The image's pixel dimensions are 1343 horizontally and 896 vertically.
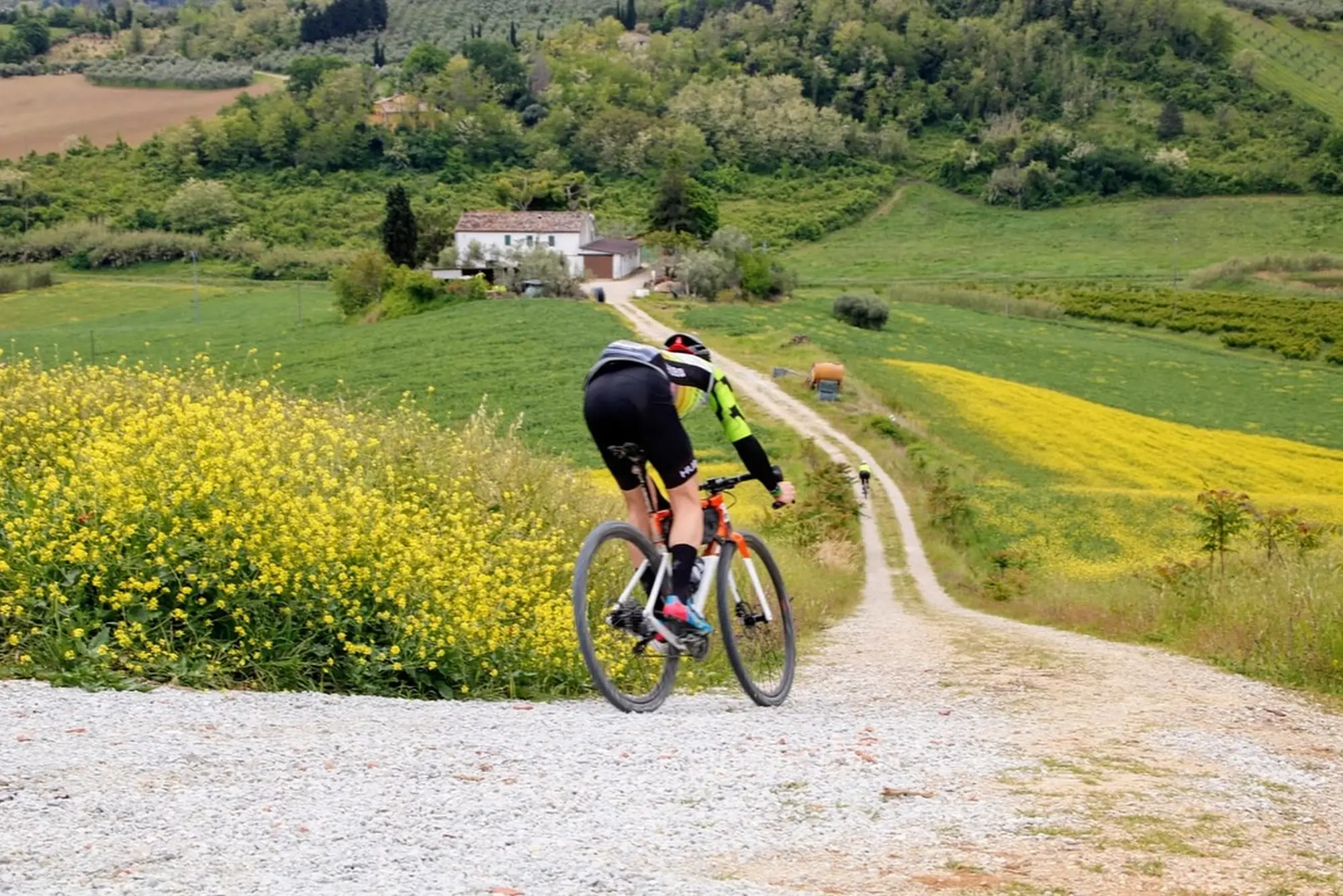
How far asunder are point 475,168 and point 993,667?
547ft

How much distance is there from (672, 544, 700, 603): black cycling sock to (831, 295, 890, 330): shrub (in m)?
74.4

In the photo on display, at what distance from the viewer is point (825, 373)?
58469mm

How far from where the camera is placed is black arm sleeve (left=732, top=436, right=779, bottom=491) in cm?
890

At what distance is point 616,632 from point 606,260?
10079cm

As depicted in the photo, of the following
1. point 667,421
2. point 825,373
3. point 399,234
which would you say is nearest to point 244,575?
point 667,421

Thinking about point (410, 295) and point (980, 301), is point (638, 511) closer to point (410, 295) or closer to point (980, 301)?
point (410, 295)

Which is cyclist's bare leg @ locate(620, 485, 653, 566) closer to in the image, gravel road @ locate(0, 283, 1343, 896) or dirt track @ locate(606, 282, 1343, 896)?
gravel road @ locate(0, 283, 1343, 896)

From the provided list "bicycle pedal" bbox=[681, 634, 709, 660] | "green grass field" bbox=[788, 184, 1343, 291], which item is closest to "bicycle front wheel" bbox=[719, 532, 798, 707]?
"bicycle pedal" bbox=[681, 634, 709, 660]

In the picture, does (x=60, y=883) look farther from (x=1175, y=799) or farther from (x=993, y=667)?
(x=993, y=667)

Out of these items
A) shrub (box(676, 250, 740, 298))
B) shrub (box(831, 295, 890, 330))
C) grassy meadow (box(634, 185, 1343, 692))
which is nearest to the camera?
grassy meadow (box(634, 185, 1343, 692))

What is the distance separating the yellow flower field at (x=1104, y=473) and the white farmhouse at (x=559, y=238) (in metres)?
44.2

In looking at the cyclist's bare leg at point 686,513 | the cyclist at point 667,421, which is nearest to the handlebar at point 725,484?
the cyclist at point 667,421

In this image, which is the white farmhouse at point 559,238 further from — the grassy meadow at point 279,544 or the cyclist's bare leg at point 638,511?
the cyclist's bare leg at point 638,511

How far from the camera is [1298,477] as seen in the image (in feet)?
158
